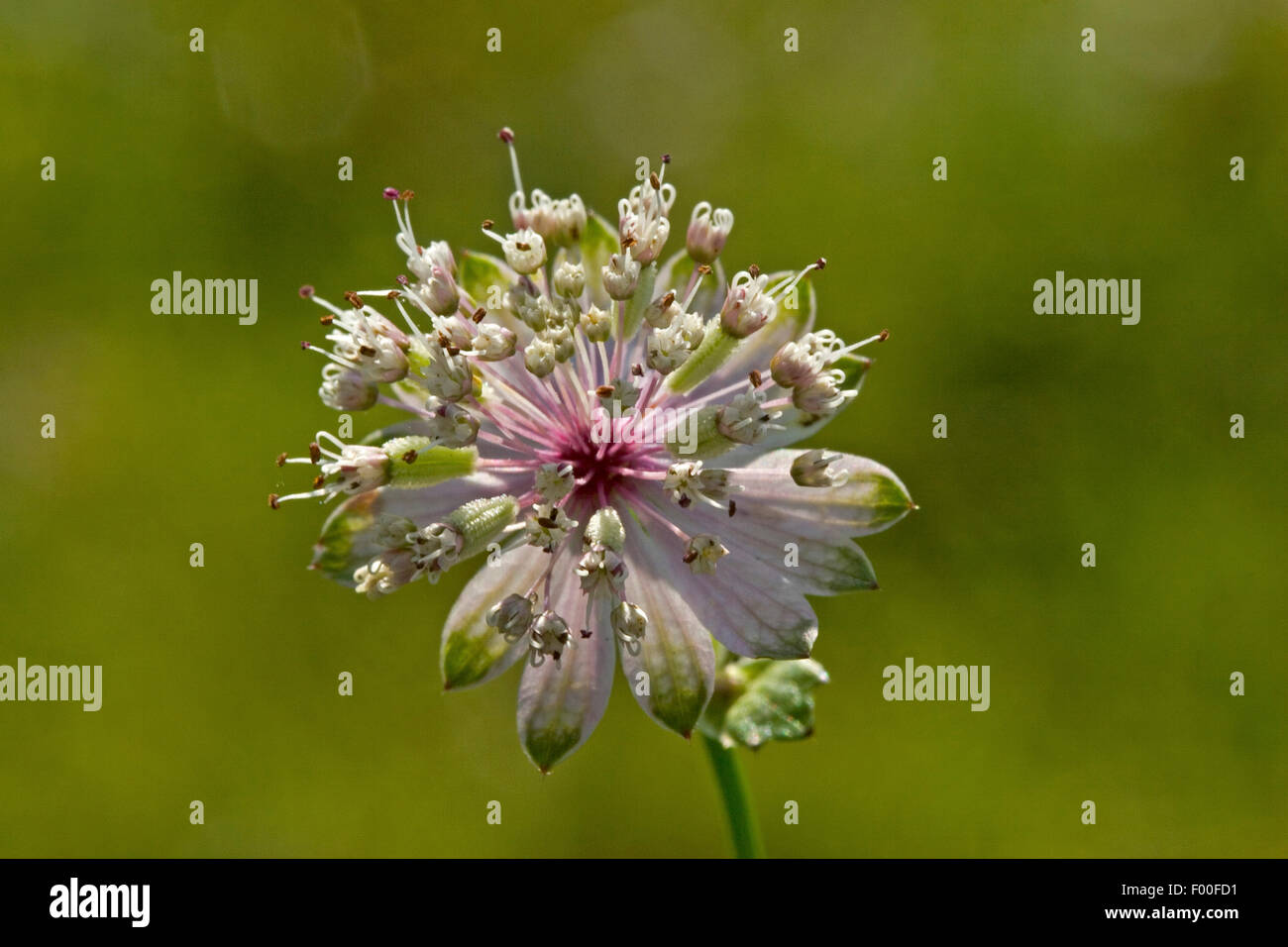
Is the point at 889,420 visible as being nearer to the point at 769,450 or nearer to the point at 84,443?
the point at 769,450

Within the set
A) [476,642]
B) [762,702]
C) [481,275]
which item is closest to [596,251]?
[481,275]

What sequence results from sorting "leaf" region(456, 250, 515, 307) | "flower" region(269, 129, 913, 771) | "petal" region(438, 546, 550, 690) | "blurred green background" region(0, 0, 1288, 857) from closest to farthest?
1. "flower" region(269, 129, 913, 771)
2. "petal" region(438, 546, 550, 690)
3. "leaf" region(456, 250, 515, 307)
4. "blurred green background" region(0, 0, 1288, 857)

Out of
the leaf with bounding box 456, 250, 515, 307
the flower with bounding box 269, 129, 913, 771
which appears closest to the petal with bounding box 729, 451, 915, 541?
the flower with bounding box 269, 129, 913, 771

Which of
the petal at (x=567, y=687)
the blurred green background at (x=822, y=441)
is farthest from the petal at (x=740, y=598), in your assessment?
the blurred green background at (x=822, y=441)

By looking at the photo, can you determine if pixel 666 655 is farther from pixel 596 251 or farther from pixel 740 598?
pixel 596 251

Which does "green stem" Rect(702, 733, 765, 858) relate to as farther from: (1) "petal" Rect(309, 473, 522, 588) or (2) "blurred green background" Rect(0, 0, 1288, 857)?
(2) "blurred green background" Rect(0, 0, 1288, 857)

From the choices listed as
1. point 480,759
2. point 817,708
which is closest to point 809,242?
point 817,708
